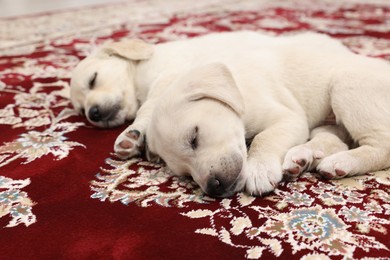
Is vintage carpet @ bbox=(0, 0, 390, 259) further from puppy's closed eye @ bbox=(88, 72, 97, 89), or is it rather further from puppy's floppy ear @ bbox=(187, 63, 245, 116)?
puppy's floppy ear @ bbox=(187, 63, 245, 116)

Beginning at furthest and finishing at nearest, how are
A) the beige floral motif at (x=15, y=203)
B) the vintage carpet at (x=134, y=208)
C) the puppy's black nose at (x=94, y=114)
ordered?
the puppy's black nose at (x=94, y=114)
the beige floral motif at (x=15, y=203)
the vintage carpet at (x=134, y=208)

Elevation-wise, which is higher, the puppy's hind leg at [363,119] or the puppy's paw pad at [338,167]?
the puppy's hind leg at [363,119]

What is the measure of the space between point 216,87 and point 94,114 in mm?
986

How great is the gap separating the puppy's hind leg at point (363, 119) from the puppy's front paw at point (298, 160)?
0.05m

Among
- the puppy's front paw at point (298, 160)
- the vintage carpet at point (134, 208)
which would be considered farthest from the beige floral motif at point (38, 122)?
the puppy's front paw at point (298, 160)

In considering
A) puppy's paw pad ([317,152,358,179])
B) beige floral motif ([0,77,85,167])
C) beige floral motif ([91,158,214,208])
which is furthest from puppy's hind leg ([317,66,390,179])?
beige floral motif ([0,77,85,167])

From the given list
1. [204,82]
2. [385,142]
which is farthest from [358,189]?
[204,82]

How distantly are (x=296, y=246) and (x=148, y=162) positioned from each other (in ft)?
2.93

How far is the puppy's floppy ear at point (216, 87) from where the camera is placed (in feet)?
5.92

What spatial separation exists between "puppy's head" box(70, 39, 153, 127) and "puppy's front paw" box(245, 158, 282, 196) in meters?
1.11

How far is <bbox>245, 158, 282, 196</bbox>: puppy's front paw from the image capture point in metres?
1.65

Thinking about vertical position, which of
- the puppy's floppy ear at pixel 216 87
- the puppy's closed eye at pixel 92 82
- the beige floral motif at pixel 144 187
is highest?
the puppy's floppy ear at pixel 216 87

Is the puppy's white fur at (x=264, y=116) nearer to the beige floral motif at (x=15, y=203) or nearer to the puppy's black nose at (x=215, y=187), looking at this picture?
the puppy's black nose at (x=215, y=187)

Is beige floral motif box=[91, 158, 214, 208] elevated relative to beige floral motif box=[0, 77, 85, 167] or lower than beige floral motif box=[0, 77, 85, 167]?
lower
